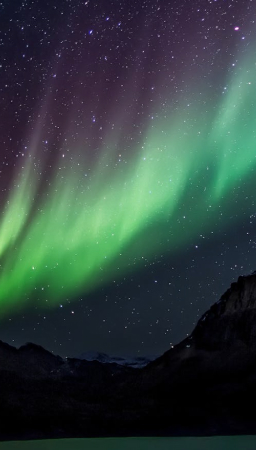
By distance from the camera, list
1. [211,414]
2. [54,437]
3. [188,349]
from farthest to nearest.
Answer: [188,349], [211,414], [54,437]

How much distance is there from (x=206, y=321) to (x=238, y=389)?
313 centimetres

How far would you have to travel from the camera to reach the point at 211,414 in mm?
17156

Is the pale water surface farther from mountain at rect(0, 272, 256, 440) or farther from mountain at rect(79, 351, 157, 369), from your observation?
mountain at rect(79, 351, 157, 369)

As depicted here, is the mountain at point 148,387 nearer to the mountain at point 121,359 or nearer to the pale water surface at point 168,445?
the mountain at point 121,359

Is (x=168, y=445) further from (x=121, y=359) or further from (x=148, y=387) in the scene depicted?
(x=121, y=359)

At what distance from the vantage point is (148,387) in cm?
1911

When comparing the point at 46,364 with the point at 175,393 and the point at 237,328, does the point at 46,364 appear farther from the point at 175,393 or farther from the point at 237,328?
the point at 237,328

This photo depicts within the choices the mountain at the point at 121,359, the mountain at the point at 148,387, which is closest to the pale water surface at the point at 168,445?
the mountain at the point at 148,387

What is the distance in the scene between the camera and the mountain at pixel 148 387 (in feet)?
56.2

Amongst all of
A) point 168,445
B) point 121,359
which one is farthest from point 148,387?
point 168,445

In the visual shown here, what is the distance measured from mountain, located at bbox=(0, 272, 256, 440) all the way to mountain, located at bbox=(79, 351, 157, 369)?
0.19 meters

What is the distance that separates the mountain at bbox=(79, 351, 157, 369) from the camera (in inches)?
793

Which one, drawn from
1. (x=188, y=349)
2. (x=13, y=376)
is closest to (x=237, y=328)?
(x=188, y=349)

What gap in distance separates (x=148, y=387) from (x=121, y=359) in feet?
8.47
